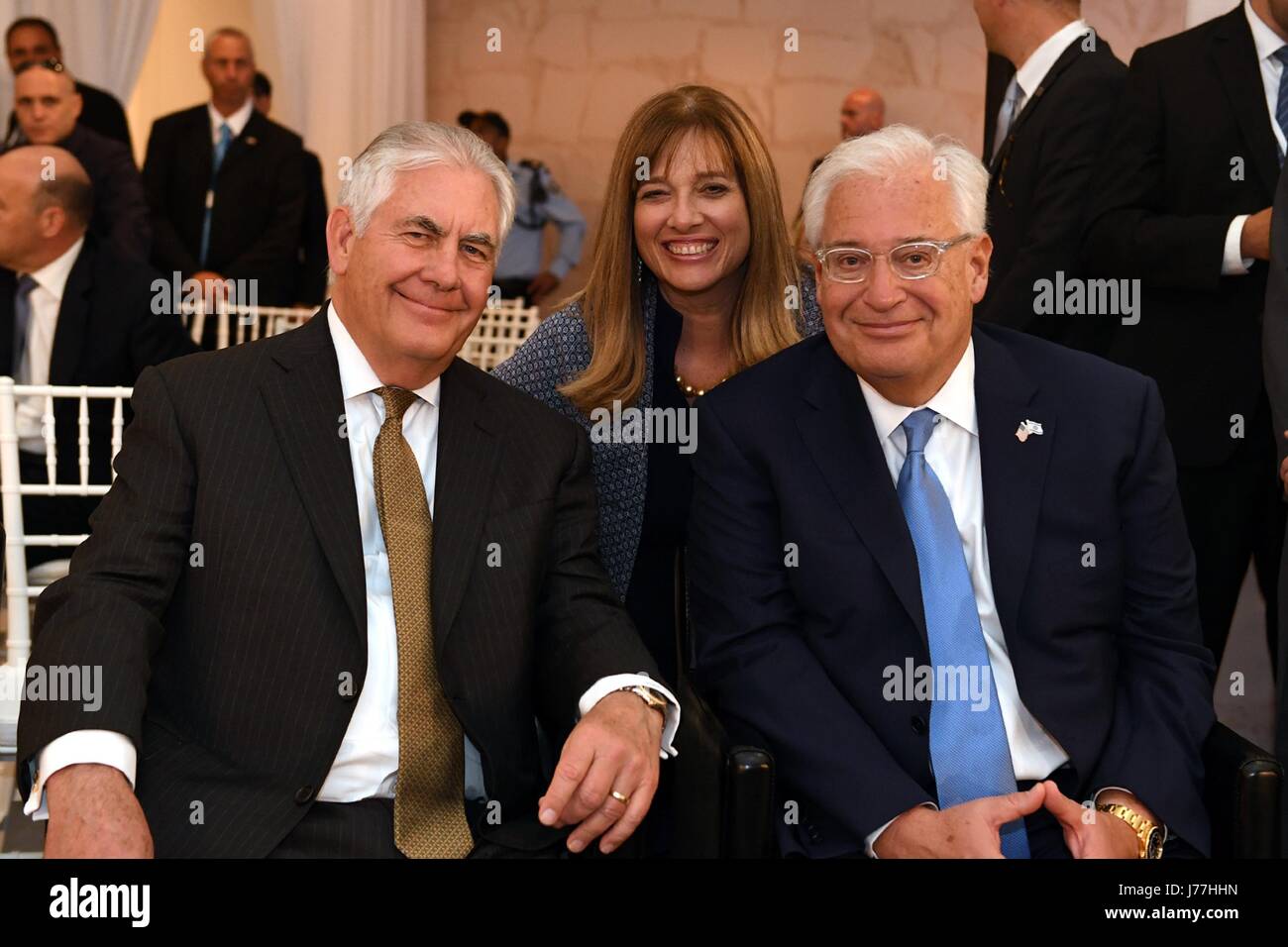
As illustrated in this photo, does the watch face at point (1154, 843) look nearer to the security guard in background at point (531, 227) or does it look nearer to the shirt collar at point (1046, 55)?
the shirt collar at point (1046, 55)

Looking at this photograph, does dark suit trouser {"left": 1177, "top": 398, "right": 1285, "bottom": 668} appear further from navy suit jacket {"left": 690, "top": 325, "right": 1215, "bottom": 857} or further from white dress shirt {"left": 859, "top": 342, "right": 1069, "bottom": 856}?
white dress shirt {"left": 859, "top": 342, "right": 1069, "bottom": 856}

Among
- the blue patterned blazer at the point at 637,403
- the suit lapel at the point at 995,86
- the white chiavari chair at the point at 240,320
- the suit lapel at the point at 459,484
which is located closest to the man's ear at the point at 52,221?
the white chiavari chair at the point at 240,320

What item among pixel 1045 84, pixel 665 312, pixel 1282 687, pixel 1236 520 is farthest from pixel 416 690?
pixel 1045 84

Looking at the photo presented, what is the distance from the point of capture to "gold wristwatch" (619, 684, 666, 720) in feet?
6.95

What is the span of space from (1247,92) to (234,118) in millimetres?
5085

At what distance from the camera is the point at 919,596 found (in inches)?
87.3

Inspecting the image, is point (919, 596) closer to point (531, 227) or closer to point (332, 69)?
point (531, 227)

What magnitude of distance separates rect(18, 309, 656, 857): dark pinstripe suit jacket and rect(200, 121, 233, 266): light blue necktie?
15.9 ft

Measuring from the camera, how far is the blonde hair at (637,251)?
2943 mm

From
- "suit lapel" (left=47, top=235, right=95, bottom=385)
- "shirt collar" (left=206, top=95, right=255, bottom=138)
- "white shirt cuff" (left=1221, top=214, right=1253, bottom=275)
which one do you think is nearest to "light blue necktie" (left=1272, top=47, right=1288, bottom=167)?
"white shirt cuff" (left=1221, top=214, right=1253, bottom=275)

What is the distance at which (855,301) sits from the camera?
2.25 meters

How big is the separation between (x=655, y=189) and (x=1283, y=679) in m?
1.53

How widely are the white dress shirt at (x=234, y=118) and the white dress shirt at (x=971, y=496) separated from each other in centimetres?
533
